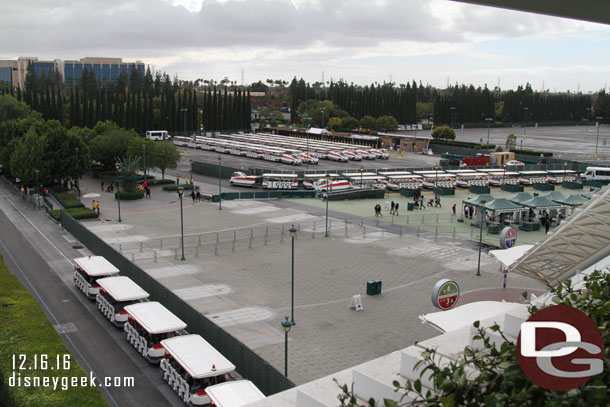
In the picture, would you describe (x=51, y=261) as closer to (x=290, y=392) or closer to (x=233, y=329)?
(x=233, y=329)

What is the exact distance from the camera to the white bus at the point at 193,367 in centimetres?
1764

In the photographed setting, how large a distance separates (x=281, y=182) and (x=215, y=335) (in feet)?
131

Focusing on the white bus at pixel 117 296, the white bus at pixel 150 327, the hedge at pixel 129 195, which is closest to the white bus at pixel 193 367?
the white bus at pixel 150 327

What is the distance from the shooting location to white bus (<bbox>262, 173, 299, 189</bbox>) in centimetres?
5962

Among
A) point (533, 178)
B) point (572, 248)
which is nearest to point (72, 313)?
point (572, 248)

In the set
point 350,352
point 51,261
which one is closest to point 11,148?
point 51,261

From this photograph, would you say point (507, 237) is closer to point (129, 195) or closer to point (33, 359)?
point (33, 359)

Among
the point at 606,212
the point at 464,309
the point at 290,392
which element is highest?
the point at 606,212

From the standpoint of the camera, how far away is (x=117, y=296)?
78.8ft

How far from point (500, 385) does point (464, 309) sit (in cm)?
1532

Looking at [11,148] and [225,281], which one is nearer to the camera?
[225,281]

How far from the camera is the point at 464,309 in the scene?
21250mm

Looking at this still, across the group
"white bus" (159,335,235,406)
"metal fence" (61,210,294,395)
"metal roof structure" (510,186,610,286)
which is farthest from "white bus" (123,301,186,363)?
"metal roof structure" (510,186,610,286)

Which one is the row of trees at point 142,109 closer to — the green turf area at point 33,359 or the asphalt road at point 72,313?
the asphalt road at point 72,313
